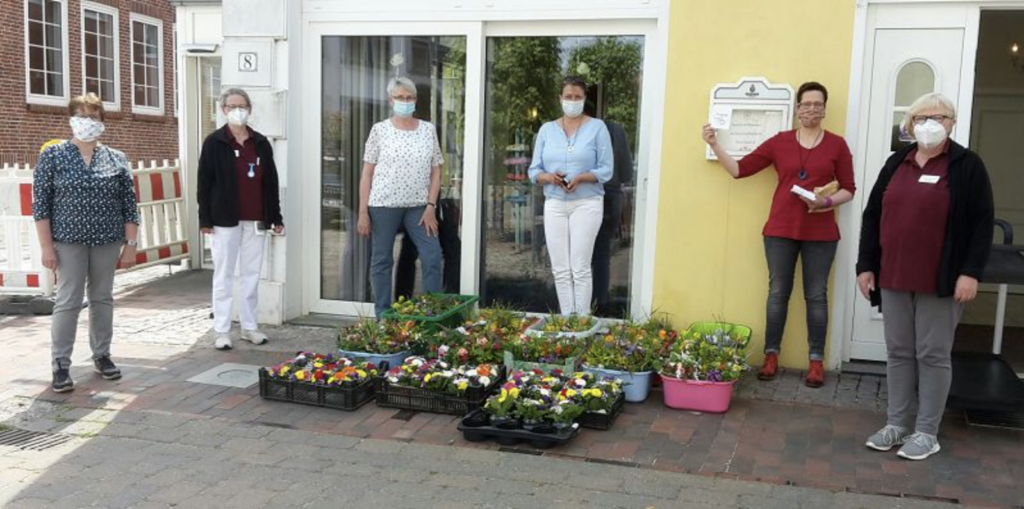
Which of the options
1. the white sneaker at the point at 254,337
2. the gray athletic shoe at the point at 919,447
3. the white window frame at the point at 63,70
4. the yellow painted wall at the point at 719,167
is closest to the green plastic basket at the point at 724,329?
the yellow painted wall at the point at 719,167

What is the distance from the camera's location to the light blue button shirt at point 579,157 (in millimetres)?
6070

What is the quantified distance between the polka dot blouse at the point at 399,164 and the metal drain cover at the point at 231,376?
1.45m

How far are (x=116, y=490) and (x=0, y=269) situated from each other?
5.21 meters

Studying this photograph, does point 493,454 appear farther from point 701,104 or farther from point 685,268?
point 701,104

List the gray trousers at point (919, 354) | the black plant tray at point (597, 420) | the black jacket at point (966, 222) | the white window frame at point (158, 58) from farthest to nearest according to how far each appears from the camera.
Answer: the white window frame at point (158, 58) → the black plant tray at point (597, 420) → the gray trousers at point (919, 354) → the black jacket at point (966, 222)

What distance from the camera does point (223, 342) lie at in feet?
21.1

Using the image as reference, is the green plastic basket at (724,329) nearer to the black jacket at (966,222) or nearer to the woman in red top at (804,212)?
the woman in red top at (804,212)

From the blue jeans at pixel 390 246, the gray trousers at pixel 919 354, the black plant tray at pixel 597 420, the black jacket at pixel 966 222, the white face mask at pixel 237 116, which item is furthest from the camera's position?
the blue jeans at pixel 390 246

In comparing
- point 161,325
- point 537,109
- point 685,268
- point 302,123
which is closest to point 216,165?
point 302,123

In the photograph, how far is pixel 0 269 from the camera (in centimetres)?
822

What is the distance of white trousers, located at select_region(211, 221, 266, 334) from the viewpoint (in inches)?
252

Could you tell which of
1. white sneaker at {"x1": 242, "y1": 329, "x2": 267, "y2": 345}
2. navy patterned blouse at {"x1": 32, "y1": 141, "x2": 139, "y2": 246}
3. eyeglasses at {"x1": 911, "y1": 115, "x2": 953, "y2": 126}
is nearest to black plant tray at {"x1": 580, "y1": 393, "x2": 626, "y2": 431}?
eyeglasses at {"x1": 911, "y1": 115, "x2": 953, "y2": 126}

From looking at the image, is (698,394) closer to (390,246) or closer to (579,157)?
(579,157)

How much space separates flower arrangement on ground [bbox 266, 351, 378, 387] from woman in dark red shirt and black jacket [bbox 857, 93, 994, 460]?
110 inches
